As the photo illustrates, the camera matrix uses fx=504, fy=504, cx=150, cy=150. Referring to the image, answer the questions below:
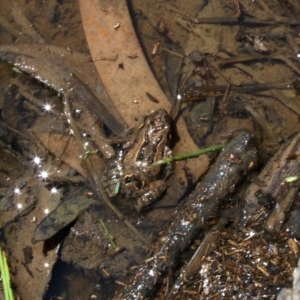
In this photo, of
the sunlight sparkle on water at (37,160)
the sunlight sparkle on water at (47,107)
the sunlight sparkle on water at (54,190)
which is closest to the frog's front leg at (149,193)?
the sunlight sparkle on water at (54,190)

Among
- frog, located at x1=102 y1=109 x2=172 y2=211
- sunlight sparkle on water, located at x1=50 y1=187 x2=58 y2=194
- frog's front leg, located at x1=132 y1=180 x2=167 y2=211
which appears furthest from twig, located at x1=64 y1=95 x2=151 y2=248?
sunlight sparkle on water, located at x1=50 y1=187 x2=58 y2=194

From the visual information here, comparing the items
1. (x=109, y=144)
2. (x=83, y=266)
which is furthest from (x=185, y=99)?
(x=83, y=266)

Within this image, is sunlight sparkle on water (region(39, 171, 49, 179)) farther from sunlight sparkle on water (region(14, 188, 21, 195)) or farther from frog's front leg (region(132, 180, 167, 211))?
frog's front leg (region(132, 180, 167, 211))

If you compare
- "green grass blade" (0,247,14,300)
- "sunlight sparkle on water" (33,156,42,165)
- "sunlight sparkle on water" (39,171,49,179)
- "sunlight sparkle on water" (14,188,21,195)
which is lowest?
"green grass blade" (0,247,14,300)

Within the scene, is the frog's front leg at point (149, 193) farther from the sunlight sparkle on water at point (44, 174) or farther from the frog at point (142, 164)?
the sunlight sparkle on water at point (44, 174)

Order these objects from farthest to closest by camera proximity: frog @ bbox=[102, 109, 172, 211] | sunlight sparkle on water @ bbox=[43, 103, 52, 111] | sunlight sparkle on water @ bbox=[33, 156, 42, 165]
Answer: sunlight sparkle on water @ bbox=[43, 103, 52, 111] < sunlight sparkle on water @ bbox=[33, 156, 42, 165] < frog @ bbox=[102, 109, 172, 211]

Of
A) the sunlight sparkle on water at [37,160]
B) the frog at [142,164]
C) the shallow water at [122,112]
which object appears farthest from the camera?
the sunlight sparkle on water at [37,160]

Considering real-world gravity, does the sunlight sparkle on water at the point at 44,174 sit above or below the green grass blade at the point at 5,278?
above

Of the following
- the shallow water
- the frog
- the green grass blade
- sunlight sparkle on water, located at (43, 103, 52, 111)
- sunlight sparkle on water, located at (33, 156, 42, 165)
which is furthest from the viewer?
sunlight sparkle on water, located at (43, 103, 52, 111)

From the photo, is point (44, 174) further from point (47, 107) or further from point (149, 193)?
point (149, 193)
